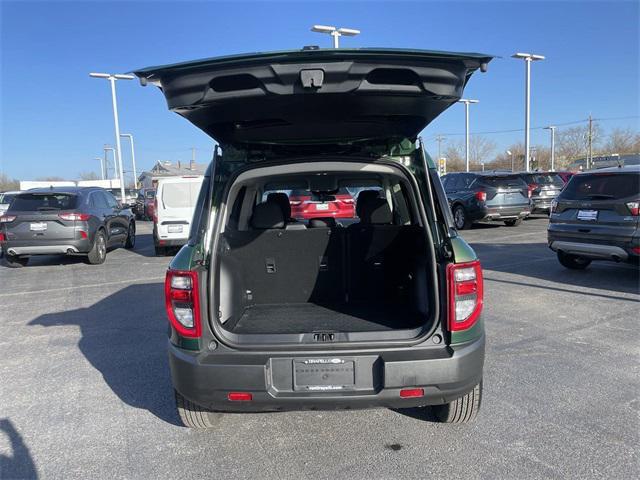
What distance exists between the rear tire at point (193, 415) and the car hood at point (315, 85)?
177 cm

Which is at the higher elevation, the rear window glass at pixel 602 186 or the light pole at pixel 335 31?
the light pole at pixel 335 31

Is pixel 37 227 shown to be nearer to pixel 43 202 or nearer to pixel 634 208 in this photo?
pixel 43 202

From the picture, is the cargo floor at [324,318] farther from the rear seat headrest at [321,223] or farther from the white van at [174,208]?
the white van at [174,208]

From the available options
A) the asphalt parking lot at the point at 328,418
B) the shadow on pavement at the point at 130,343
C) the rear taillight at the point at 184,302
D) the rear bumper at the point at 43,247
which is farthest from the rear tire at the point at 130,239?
the rear taillight at the point at 184,302

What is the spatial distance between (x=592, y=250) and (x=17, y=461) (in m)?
7.41

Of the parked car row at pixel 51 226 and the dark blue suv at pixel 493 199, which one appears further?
the dark blue suv at pixel 493 199

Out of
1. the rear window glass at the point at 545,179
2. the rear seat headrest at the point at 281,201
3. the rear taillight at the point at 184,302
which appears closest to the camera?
the rear taillight at the point at 184,302

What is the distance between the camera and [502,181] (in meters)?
14.8

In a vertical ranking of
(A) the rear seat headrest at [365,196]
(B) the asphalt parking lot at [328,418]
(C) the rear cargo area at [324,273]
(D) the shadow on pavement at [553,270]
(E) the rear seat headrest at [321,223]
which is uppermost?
(A) the rear seat headrest at [365,196]

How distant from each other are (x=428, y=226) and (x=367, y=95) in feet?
3.12

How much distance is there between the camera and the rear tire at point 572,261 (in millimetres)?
8273

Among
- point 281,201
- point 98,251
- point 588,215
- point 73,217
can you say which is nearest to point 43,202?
point 73,217

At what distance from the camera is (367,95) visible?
8.46 feet

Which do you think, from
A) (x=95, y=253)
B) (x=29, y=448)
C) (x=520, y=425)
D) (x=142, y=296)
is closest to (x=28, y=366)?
(x=29, y=448)
